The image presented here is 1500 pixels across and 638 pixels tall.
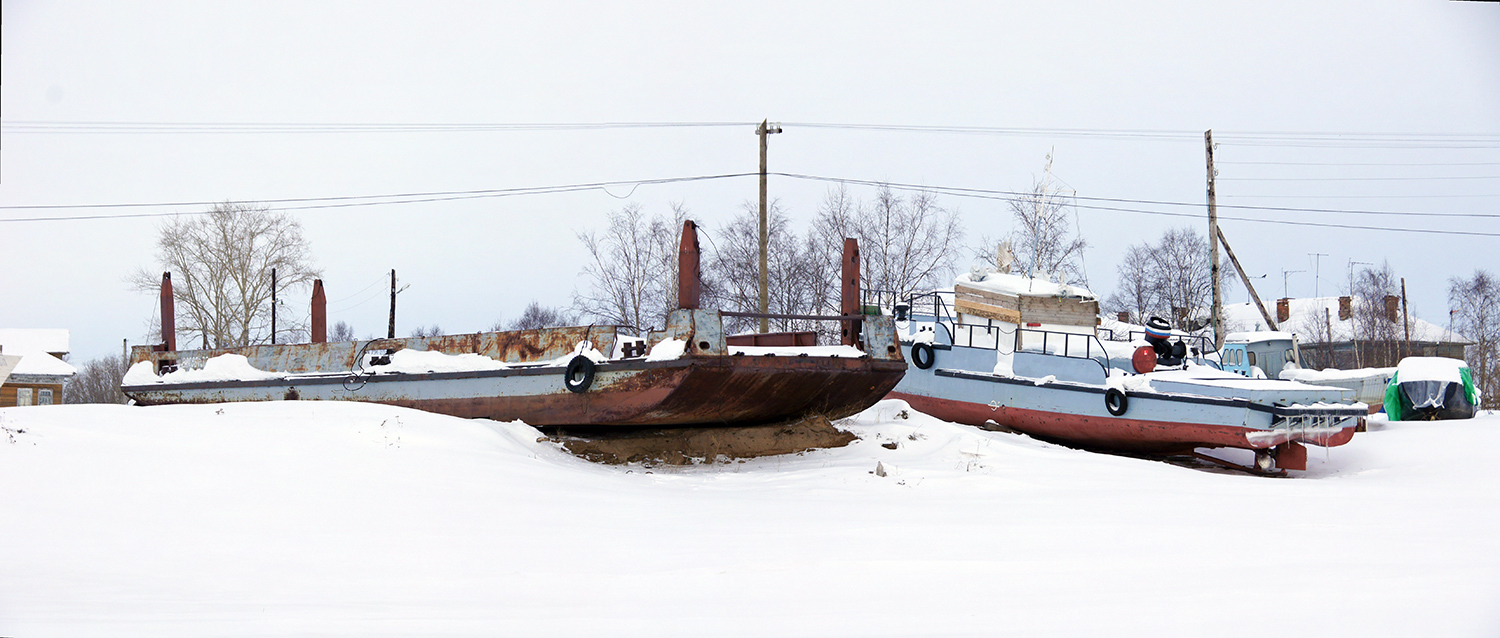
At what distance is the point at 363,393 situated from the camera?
38.7ft

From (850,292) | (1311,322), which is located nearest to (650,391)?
(850,292)

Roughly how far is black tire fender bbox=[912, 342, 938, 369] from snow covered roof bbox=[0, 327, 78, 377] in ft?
120

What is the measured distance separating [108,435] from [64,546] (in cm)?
279

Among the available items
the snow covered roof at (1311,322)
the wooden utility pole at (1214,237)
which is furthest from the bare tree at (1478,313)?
the wooden utility pole at (1214,237)

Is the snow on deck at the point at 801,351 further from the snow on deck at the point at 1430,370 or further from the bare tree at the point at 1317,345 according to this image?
the bare tree at the point at 1317,345

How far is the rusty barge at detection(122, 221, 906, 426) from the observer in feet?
31.8

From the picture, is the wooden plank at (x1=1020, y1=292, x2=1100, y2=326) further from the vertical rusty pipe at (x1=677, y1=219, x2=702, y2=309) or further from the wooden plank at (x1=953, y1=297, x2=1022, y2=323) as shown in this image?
the vertical rusty pipe at (x1=677, y1=219, x2=702, y2=309)


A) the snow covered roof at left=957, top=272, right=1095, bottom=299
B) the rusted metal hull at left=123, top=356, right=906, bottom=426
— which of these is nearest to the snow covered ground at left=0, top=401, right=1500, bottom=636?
the rusted metal hull at left=123, top=356, right=906, bottom=426

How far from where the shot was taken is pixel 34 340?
42781 millimetres

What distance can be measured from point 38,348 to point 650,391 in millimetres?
43492

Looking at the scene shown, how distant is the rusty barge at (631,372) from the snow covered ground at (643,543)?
0.96m

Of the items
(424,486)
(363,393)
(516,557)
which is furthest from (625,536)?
(363,393)

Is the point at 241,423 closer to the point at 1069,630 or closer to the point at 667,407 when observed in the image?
the point at 667,407

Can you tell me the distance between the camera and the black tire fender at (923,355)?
14.3 meters
